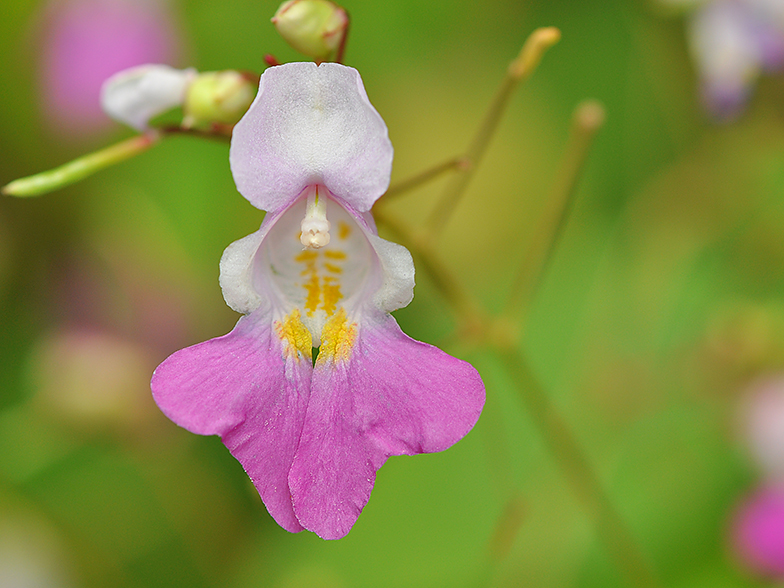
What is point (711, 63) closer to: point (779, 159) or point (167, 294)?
point (779, 159)

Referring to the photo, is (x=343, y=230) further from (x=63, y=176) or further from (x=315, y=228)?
(x=63, y=176)

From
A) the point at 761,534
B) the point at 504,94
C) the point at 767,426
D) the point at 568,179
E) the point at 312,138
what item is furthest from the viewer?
the point at 767,426

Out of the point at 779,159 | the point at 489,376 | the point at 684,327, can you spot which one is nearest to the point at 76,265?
the point at 489,376

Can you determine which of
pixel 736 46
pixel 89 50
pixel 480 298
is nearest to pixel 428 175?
pixel 736 46

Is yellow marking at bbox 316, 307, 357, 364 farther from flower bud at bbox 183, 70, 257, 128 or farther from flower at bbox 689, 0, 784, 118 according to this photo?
flower at bbox 689, 0, 784, 118

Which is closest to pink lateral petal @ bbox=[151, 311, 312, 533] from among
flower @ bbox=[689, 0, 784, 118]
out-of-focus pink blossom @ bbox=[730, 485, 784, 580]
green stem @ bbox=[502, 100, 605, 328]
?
green stem @ bbox=[502, 100, 605, 328]

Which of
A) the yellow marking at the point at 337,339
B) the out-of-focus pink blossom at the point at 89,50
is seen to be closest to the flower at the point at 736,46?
the yellow marking at the point at 337,339
